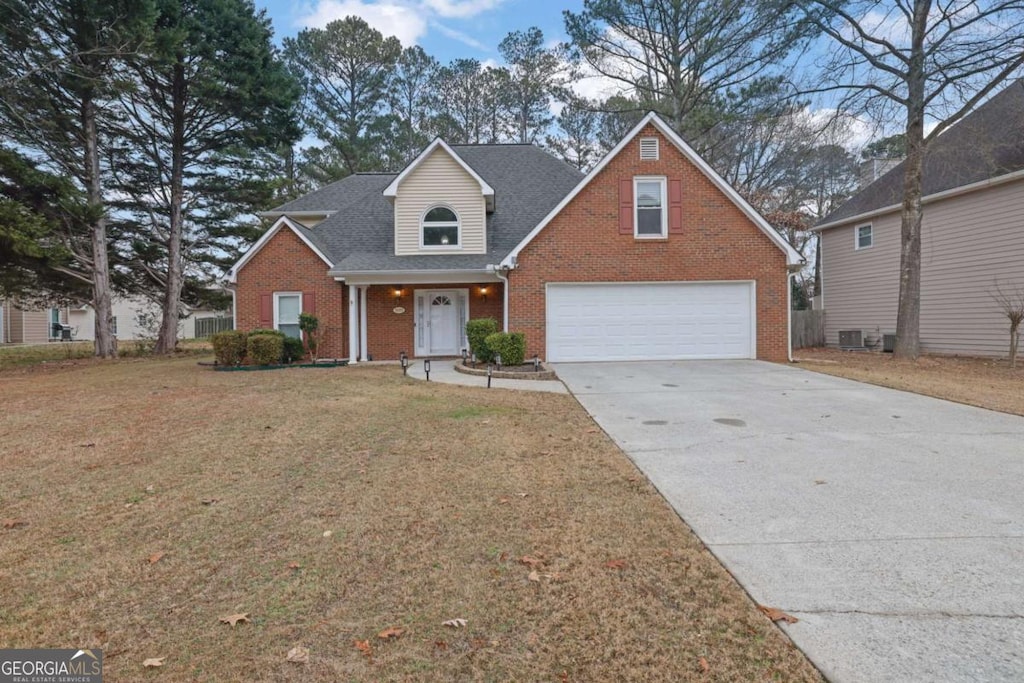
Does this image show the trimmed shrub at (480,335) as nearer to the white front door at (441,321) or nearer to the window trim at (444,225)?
the white front door at (441,321)

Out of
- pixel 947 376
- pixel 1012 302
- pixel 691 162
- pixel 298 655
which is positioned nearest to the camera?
pixel 298 655

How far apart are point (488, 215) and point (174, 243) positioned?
12.3m

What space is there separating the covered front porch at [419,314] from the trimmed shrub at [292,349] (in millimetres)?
1295

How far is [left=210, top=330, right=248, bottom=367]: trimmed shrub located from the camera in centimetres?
1334

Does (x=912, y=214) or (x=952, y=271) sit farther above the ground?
(x=912, y=214)

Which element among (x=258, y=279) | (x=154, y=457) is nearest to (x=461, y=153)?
(x=258, y=279)

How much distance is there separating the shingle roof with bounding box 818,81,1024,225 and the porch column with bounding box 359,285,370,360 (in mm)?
16210

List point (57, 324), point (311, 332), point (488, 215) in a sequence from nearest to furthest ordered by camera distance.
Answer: point (311, 332)
point (488, 215)
point (57, 324)

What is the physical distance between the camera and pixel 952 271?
15672 mm

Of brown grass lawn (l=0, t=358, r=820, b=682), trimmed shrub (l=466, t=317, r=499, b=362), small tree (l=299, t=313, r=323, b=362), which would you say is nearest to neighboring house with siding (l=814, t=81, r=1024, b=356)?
trimmed shrub (l=466, t=317, r=499, b=362)

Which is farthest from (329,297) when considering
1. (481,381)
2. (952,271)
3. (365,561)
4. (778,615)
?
(952,271)

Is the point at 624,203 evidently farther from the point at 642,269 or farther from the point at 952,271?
the point at 952,271

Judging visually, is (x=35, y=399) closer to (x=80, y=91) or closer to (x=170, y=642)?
(x=170, y=642)

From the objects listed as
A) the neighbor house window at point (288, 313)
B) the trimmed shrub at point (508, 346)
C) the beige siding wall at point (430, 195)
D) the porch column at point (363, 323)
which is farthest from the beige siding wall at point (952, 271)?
the neighbor house window at point (288, 313)
